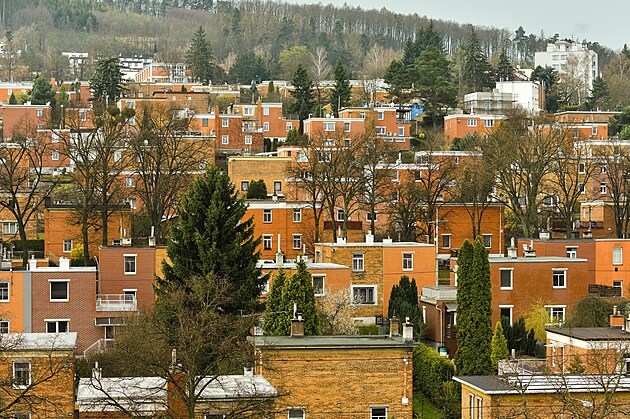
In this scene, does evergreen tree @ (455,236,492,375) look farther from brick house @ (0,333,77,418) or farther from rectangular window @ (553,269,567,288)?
brick house @ (0,333,77,418)

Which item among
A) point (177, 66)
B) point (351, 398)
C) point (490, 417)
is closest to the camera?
point (490, 417)

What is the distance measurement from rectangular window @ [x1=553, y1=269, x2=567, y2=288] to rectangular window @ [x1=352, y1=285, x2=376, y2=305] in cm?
774

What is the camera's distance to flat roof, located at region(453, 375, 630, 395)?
3434cm

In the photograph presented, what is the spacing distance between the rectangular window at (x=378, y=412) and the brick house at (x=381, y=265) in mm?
20280

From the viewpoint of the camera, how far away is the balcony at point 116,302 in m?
51.7

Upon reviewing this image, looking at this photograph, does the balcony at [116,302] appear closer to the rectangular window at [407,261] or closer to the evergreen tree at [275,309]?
the evergreen tree at [275,309]

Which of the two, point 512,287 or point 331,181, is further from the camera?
point 331,181

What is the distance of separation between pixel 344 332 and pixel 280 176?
36.2 meters

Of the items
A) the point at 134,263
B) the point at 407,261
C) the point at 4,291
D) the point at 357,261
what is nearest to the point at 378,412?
the point at 4,291

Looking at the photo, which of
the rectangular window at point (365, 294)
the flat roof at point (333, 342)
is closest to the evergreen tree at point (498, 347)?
the flat roof at point (333, 342)

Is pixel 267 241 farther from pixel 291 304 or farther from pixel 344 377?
pixel 344 377

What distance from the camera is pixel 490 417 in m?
35.1

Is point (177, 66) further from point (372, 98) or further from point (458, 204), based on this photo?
point (458, 204)

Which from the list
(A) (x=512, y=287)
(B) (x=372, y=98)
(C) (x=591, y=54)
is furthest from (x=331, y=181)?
(C) (x=591, y=54)
